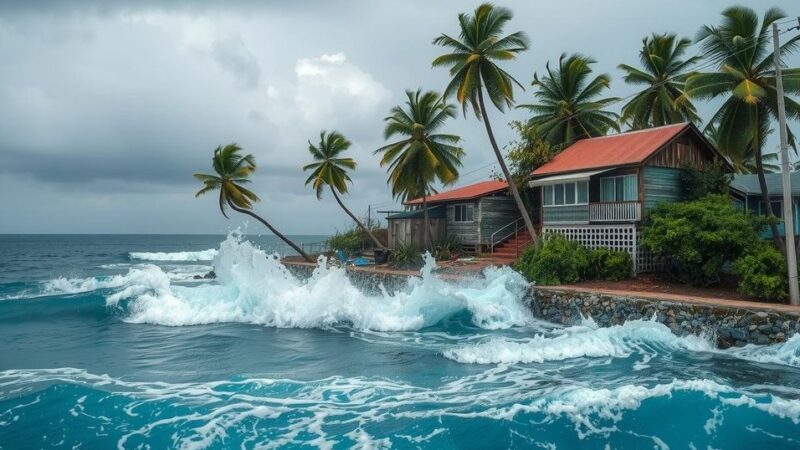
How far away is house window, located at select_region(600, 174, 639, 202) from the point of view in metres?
21.8

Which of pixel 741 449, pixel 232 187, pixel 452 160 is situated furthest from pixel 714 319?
pixel 232 187

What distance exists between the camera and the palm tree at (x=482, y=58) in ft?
83.8

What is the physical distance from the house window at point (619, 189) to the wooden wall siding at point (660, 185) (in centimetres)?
39

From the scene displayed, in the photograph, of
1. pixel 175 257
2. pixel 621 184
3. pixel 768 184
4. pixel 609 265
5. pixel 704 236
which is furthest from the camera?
pixel 175 257

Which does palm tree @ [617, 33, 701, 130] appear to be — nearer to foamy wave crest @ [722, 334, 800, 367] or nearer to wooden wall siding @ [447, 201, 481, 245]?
wooden wall siding @ [447, 201, 481, 245]

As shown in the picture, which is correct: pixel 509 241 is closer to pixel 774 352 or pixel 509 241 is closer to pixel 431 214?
pixel 431 214

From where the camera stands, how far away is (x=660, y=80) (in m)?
30.0

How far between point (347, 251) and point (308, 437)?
28.0m

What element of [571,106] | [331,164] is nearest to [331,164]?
[331,164]

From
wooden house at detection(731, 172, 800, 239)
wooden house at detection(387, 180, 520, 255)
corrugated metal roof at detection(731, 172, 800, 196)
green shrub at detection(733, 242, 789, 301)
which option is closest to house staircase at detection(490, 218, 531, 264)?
wooden house at detection(387, 180, 520, 255)

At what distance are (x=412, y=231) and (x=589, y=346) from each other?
18.1 metres

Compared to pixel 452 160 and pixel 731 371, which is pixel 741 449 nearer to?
pixel 731 371

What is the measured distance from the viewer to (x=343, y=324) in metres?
18.8

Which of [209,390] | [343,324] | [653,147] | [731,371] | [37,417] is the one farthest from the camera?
[653,147]
